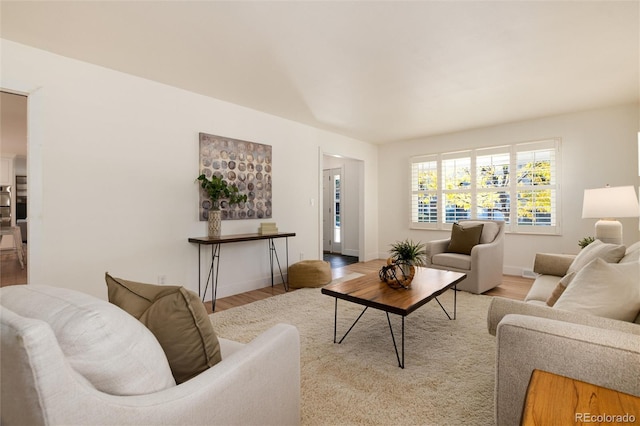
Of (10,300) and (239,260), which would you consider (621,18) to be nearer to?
(10,300)

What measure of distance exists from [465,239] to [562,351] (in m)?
3.23

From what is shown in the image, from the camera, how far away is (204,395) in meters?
0.86

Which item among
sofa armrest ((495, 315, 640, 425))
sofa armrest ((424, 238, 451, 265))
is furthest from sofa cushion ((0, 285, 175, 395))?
sofa armrest ((424, 238, 451, 265))

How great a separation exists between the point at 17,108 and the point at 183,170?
2626 millimetres

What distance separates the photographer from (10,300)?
→ 82 cm

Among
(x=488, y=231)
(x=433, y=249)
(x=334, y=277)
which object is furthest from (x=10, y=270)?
(x=488, y=231)

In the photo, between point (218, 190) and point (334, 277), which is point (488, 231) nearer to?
point (334, 277)

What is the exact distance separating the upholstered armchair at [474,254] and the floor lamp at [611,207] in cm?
98

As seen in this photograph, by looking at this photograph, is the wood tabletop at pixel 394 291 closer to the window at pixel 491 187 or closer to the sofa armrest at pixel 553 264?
the sofa armrest at pixel 553 264

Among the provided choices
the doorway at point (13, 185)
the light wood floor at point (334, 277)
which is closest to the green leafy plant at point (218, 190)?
the light wood floor at point (334, 277)

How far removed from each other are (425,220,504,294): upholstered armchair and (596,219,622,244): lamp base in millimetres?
991

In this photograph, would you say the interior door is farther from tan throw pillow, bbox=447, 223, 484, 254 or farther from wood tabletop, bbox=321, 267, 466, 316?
wood tabletop, bbox=321, 267, 466, 316
